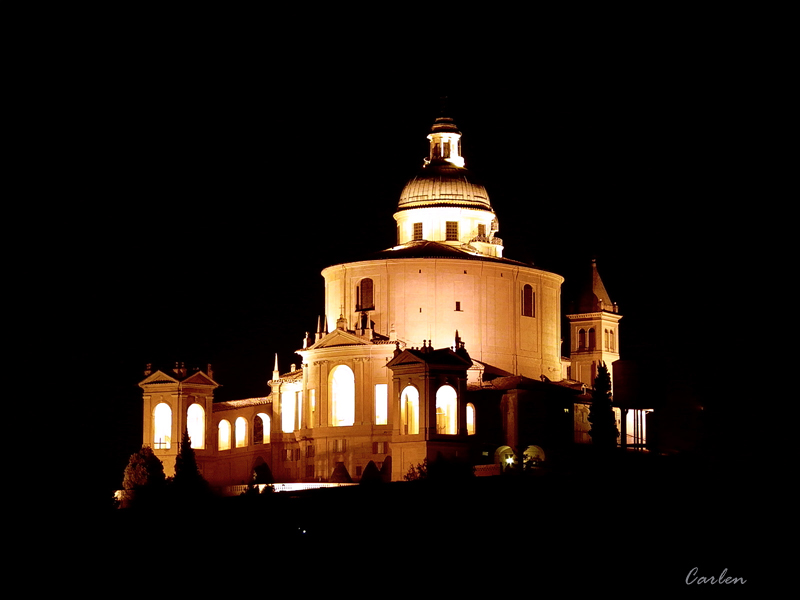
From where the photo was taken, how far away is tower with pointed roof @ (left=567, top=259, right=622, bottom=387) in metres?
118

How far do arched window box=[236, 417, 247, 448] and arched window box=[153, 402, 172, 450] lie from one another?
12.2ft

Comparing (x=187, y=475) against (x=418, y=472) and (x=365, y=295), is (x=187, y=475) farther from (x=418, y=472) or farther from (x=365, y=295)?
(x=365, y=295)

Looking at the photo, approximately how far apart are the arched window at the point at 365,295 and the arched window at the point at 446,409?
7854 mm

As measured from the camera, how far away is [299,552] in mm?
82562

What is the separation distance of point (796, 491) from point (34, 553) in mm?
27159

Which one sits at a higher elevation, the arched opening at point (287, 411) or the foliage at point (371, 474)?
the arched opening at point (287, 411)

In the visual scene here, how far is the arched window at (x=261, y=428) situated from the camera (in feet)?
365

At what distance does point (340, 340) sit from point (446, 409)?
5.99 m

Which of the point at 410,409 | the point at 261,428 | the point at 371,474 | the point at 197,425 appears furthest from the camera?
the point at 261,428

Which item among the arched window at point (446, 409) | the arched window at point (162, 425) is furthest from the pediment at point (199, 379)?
the arched window at point (446, 409)

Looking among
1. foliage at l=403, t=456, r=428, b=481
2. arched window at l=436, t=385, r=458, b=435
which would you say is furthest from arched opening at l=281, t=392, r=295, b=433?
foliage at l=403, t=456, r=428, b=481

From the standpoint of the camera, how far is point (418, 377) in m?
101
